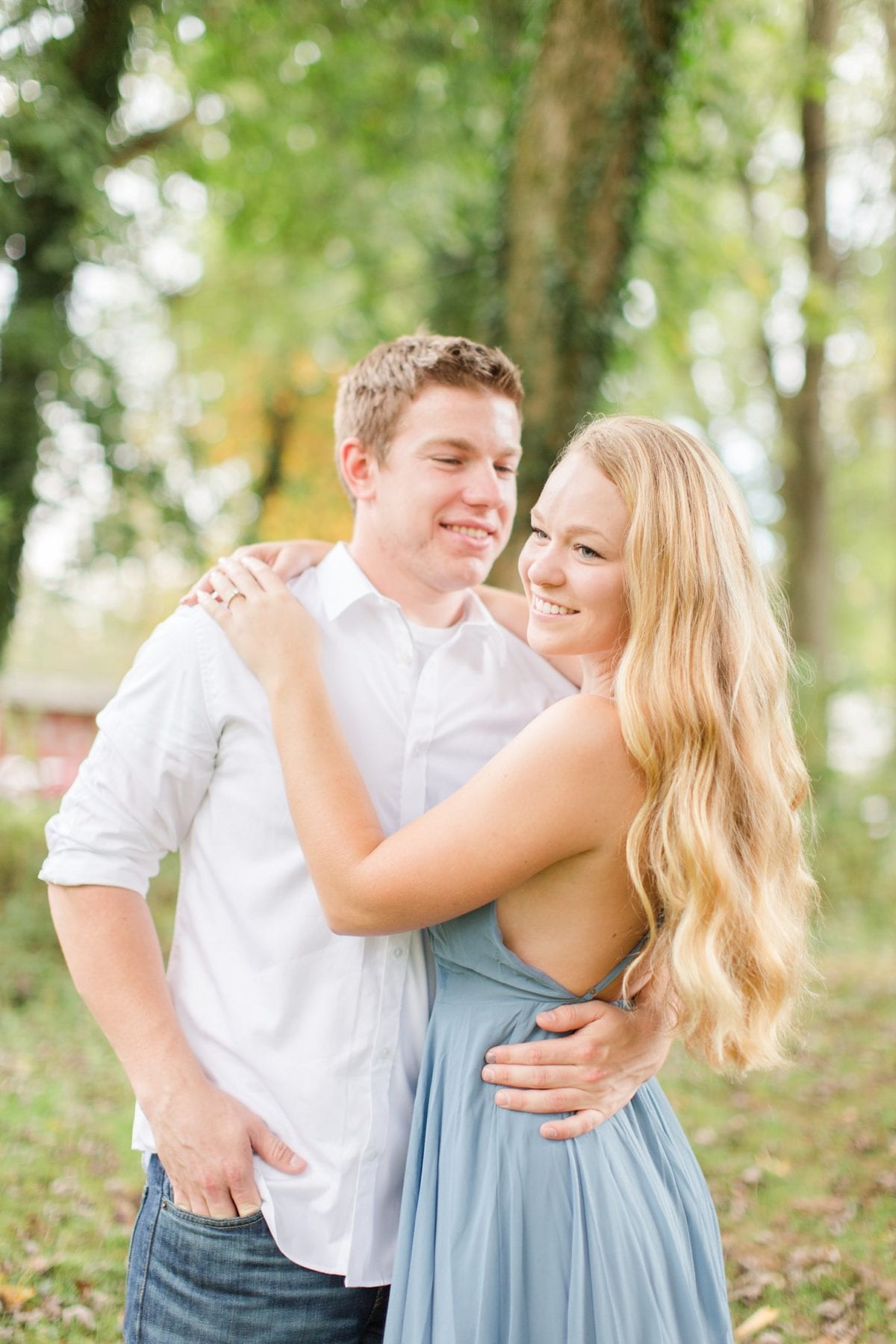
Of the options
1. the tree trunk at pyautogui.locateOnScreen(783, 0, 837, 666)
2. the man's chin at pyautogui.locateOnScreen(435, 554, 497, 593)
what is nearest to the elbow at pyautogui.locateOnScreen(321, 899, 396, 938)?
the man's chin at pyautogui.locateOnScreen(435, 554, 497, 593)

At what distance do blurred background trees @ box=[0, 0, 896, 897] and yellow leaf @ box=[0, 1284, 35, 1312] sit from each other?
16.3ft

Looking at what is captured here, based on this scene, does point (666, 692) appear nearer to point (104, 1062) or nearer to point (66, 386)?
point (104, 1062)

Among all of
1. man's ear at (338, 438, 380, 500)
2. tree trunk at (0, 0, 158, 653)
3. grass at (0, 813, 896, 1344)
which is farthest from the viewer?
tree trunk at (0, 0, 158, 653)

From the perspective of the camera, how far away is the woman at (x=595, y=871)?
81.0 inches

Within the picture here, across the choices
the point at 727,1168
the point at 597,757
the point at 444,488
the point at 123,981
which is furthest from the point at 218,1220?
the point at 727,1168

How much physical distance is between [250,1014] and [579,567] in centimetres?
107

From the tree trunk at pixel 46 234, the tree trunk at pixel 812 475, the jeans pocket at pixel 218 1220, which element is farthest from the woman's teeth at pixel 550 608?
the tree trunk at pixel 812 475

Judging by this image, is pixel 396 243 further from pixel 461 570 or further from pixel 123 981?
pixel 123 981

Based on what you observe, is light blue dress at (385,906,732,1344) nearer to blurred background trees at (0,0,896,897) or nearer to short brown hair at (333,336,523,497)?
short brown hair at (333,336,523,497)

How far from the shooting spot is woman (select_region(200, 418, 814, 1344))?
206 centimetres

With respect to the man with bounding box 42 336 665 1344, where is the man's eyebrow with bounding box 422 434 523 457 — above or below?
above

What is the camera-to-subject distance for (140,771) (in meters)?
2.22

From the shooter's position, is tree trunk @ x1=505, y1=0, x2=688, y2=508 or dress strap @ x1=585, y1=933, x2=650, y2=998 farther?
tree trunk @ x1=505, y1=0, x2=688, y2=508

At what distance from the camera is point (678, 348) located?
37.0ft
